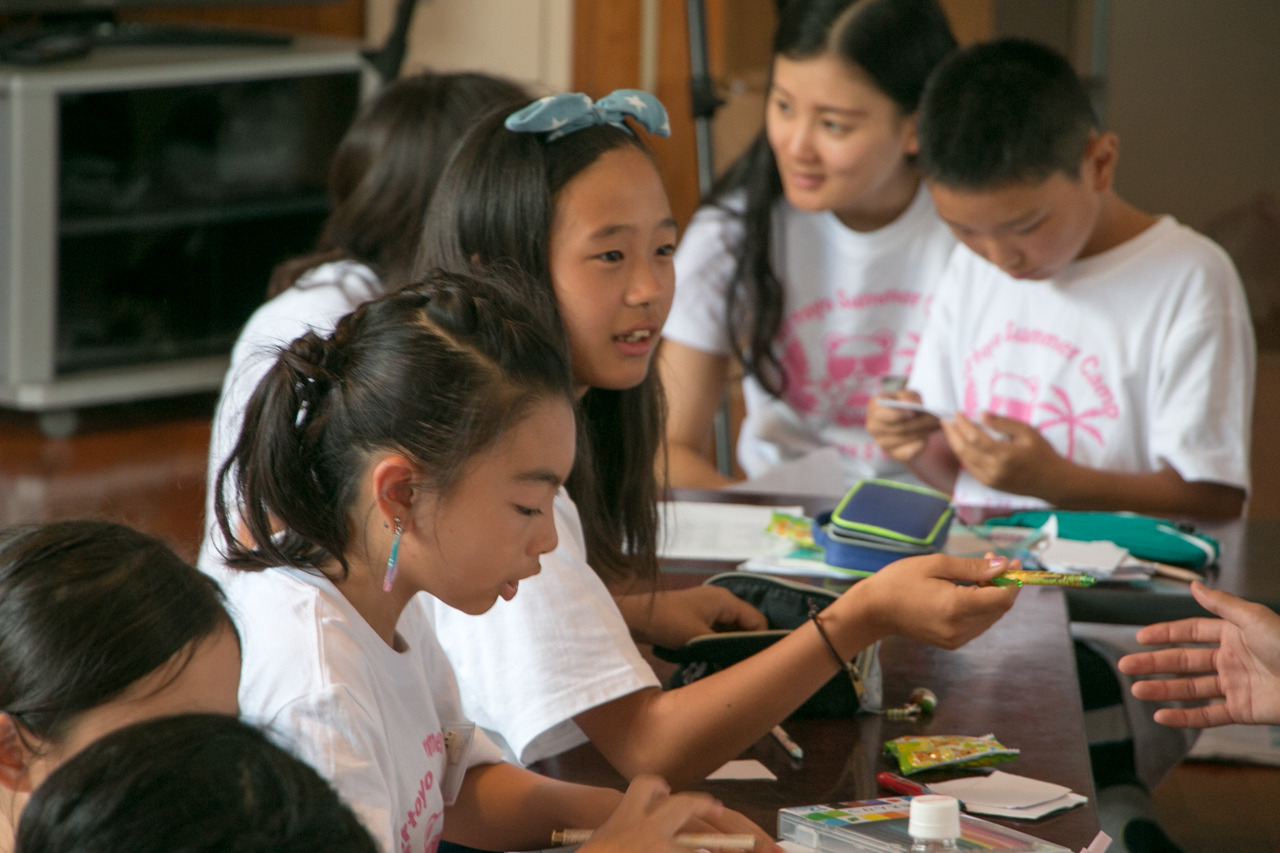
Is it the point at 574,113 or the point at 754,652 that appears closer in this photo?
the point at 754,652

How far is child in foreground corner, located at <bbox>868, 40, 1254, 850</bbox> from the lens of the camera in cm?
189

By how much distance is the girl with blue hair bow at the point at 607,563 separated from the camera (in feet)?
3.75

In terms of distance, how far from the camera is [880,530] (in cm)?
155

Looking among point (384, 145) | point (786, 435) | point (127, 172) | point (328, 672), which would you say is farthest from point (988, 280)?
point (127, 172)

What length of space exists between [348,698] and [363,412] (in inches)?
8.3

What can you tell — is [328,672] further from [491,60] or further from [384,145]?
[491,60]

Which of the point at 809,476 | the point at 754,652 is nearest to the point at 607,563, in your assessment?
the point at 754,652

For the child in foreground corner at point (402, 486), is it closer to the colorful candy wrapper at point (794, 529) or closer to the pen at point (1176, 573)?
the colorful candy wrapper at point (794, 529)

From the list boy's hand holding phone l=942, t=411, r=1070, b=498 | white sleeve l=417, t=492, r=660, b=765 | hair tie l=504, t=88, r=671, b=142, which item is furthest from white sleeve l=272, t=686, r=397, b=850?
boy's hand holding phone l=942, t=411, r=1070, b=498

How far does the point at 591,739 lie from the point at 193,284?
312 centimetres

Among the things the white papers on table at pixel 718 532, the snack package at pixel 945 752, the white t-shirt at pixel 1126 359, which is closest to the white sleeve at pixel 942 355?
the white t-shirt at pixel 1126 359

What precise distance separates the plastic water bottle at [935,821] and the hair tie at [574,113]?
72 cm

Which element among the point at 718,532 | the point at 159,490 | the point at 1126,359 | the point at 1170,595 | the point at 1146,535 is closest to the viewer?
the point at 1170,595

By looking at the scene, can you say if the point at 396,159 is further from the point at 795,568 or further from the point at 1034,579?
the point at 1034,579
